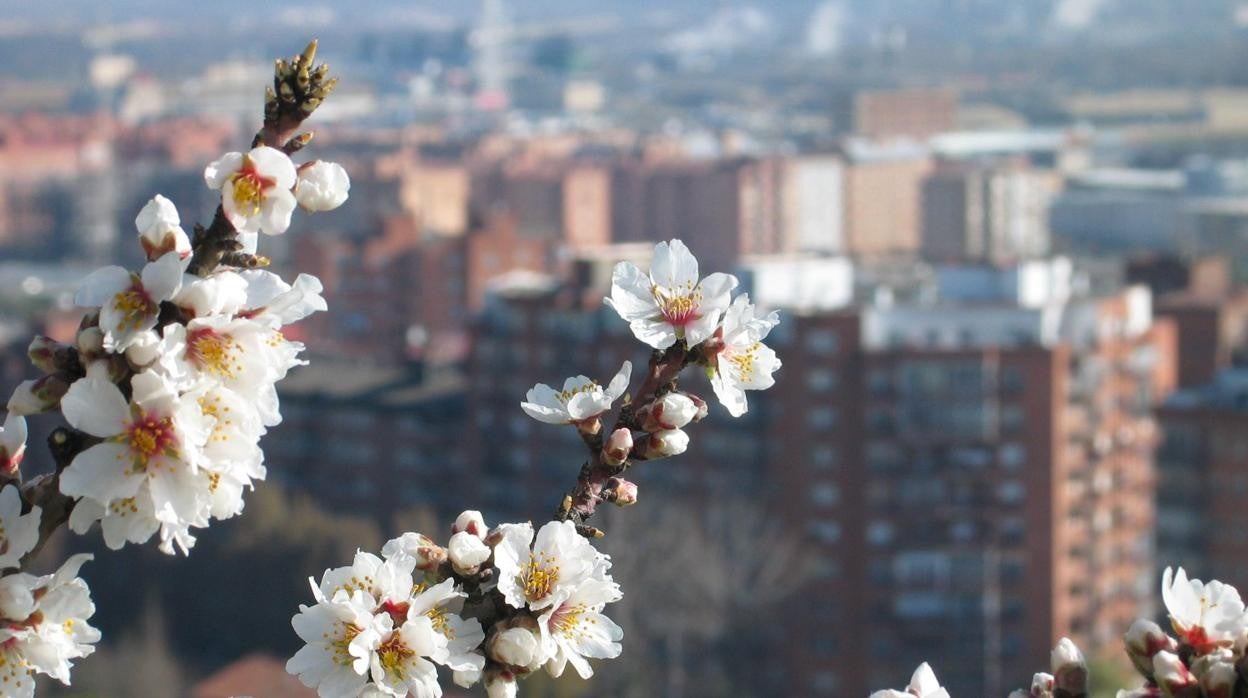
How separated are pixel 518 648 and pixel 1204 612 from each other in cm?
47

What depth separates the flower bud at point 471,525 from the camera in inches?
70.6

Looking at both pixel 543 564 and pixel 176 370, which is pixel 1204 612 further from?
pixel 176 370

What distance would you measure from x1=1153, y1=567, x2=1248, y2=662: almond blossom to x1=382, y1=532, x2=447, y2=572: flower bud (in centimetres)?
52

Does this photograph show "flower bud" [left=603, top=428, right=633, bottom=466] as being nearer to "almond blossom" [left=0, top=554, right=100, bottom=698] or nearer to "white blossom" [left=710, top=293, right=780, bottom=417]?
"white blossom" [left=710, top=293, right=780, bottom=417]

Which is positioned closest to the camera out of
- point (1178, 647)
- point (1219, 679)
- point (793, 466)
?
point (1219, 679)

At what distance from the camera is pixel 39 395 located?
1634 mm

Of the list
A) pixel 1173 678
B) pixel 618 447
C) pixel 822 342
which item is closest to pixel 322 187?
pixel 618 447

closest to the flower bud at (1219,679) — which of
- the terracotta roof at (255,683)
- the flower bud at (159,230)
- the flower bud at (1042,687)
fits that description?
the flower bud at (1042,687)

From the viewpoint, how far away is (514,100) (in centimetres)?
12206

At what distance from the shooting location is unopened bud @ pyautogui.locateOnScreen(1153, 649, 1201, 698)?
1547 mm

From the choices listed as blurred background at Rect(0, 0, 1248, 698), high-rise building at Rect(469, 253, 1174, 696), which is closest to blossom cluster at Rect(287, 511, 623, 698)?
blurred background at Rect(0, 0, 1248, 698)

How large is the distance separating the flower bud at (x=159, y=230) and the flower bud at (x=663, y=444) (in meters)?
0.36

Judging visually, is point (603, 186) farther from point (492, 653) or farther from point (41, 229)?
point (492, 653)

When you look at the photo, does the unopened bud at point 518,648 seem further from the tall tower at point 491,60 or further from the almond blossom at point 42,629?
the tall tower at point 491,60
